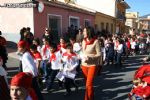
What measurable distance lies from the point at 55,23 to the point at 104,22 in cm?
1726

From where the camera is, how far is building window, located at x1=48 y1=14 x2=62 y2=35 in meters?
22.0

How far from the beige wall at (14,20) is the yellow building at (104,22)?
13.3 metres

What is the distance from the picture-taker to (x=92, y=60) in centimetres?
775

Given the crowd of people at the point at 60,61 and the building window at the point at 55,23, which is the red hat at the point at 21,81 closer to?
the crowd of people at the point at 60,61

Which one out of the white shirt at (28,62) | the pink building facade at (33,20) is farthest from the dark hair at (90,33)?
the pink building facade at (33,20)

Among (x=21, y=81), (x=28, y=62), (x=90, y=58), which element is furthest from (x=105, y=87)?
(x=21, y=81)

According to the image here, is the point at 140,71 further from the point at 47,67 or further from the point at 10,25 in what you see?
the point at 10,25

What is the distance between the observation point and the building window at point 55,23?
22013 millimetres

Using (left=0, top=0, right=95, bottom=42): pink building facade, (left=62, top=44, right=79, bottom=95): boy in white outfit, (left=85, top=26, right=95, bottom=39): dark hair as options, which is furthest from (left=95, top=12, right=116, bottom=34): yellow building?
(left=85, top=26, right=95, bottom=39): dark hair

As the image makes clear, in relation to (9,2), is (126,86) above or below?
below

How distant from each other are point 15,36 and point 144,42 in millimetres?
11649

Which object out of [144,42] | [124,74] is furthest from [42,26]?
[144,42]

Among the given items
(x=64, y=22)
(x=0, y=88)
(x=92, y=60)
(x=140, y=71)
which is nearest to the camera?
(x=140, y=71)

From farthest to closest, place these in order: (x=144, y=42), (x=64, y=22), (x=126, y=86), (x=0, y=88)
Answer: (x=144, y=42) → (x=64, y=22) → (x=126, y=86) → (x=0, y=88)
